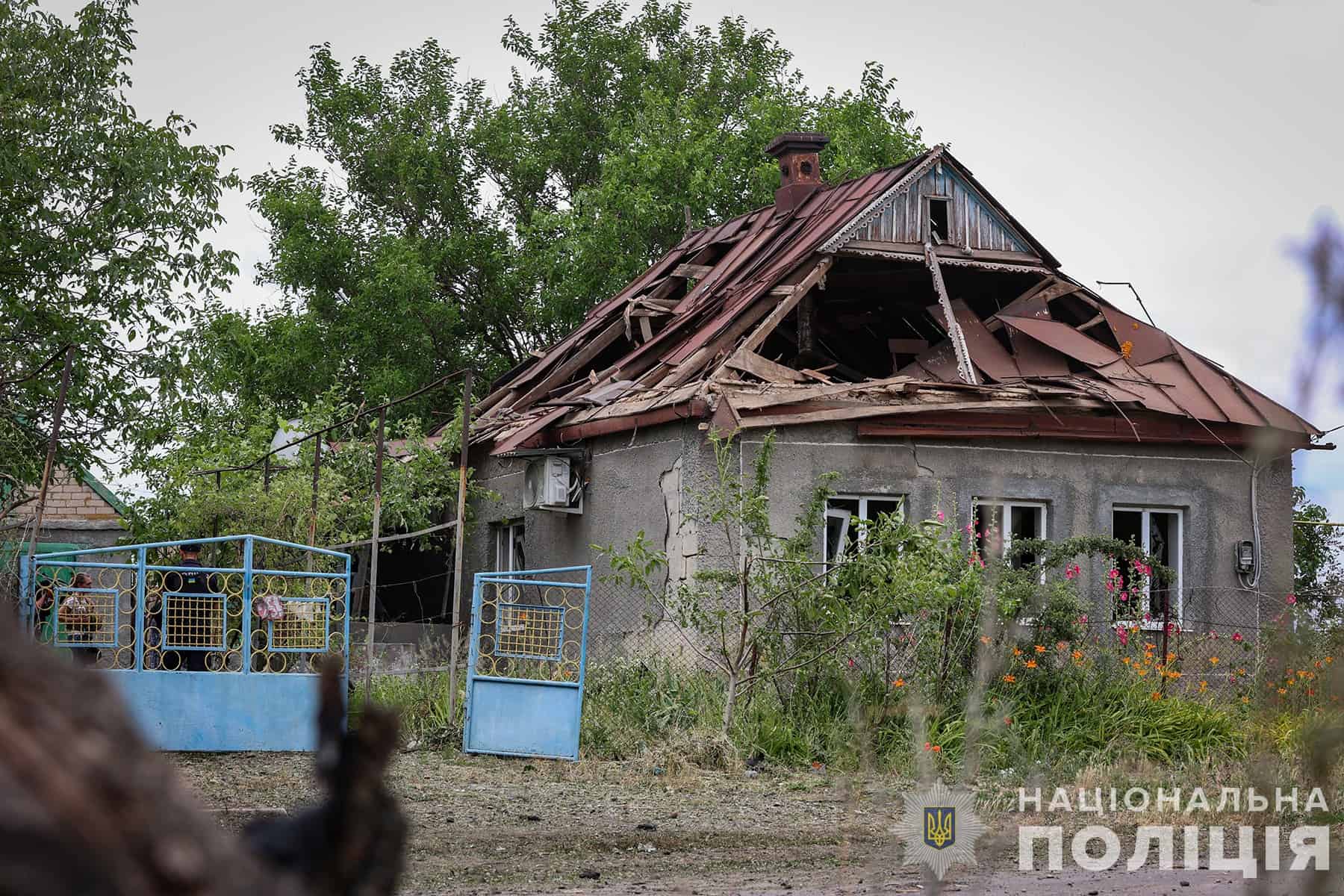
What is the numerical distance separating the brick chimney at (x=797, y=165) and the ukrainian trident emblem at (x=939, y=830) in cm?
1041

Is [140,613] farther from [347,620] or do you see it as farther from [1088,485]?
[1088,485]

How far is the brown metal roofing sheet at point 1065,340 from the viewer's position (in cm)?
1427

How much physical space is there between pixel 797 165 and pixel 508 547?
606cm

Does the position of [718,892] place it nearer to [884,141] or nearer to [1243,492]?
[1243,492]

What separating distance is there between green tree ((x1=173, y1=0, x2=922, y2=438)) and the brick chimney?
511 cm

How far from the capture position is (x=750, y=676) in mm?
11219

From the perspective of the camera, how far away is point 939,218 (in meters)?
15.0

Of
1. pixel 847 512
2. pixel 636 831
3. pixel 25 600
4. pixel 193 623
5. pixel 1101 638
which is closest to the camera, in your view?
pixel 636 831

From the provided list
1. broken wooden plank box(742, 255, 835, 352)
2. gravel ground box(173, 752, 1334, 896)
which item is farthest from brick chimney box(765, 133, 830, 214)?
gravel ground box(173, 752, 1334, 896)

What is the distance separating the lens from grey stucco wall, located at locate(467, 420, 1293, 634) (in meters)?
12.9

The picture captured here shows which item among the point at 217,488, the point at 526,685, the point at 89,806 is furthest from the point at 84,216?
the point at 89,806

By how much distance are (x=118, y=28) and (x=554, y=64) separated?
49.6ft

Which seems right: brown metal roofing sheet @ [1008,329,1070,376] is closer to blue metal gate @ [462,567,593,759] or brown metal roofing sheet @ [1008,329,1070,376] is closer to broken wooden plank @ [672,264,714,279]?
broken wooden plank @ [672,264,714,279]

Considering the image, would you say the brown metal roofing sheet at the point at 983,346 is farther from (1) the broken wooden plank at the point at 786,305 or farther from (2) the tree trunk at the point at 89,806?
(2) the tree trunk at the point at 89,806
